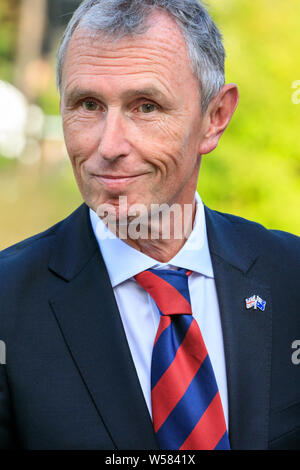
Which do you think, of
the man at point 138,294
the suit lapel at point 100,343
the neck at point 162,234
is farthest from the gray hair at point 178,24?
the suit lapel at point 100,343

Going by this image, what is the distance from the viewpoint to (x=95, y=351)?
81.6 inches

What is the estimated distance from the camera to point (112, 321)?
212 centimetres

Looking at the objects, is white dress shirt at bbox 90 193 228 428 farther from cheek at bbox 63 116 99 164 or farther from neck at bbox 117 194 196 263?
cheek at bbox 63 116 99 164

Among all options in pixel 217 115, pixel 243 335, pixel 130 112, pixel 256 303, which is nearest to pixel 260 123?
pixel 217 115

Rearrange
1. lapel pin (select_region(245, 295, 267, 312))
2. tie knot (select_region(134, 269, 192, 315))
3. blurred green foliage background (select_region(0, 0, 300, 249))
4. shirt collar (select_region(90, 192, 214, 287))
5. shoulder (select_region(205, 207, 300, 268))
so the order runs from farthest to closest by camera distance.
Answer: blurred green foliage background (select_region(0, 0, 300, 249)) → shoulder (select_region(205, 207, 300, 268)) → lapel pin (select_region(245, 295, 267, 312)) → shirt collar (select_region(90, 192, 214, 287)) → tie knot (select_region(134, 269, 192, 315))

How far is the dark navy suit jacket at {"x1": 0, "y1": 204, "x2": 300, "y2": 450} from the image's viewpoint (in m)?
2.01

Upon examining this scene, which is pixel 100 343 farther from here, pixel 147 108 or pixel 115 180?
pixel 147 108

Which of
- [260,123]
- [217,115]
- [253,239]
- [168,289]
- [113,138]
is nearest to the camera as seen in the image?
[113,138]

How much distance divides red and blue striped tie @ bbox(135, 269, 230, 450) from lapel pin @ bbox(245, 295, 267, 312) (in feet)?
0.91

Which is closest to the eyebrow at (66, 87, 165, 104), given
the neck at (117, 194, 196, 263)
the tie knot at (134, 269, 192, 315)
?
the neck at (117, 194, 196, 263)

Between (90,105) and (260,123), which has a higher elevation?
(260,123)

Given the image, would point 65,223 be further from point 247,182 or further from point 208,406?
point 247,182

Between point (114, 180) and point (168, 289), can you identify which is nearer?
point (114, 180)

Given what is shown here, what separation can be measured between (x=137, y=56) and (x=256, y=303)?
37.3 inches
